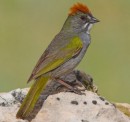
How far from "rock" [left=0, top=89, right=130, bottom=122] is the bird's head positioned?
4.44 feet

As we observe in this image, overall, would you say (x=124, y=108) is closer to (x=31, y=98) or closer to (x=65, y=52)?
(x=65, y=52)

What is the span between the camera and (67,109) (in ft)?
38.6

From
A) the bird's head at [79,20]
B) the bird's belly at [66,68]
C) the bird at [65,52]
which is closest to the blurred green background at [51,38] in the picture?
the bird's head at [79,20]

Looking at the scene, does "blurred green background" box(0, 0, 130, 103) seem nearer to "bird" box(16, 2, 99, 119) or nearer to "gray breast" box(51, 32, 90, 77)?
"bird" box(16, 2, 99, 119)

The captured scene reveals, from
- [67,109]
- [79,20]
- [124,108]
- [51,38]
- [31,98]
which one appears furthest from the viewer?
[51,38]

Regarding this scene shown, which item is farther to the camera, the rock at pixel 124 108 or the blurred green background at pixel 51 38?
the blurred green background at pixel 51 38

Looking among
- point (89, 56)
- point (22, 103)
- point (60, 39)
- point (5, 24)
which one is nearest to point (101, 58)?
point (89, 56)

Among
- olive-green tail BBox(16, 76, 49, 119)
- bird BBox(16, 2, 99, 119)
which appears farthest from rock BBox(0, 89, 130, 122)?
bird BBox(16, 2, 99, 119)

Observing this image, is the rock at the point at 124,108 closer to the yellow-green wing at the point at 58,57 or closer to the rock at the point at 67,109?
the rock at the point at 67,109

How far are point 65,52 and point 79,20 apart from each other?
26.3 inches

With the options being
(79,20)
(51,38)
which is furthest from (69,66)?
(51,38)

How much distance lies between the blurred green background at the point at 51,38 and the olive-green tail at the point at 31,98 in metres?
6.12

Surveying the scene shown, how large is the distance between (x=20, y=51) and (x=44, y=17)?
104 inches

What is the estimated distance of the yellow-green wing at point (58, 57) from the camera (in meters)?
12.5
